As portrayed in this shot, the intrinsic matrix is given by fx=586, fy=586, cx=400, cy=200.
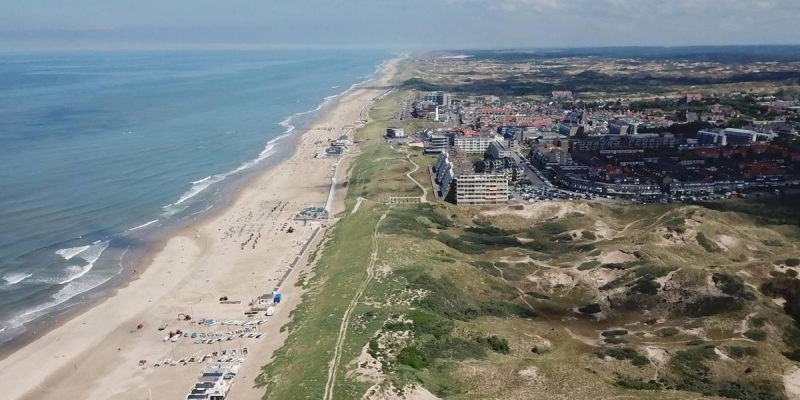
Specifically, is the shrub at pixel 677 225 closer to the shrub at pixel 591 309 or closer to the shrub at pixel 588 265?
the shrub at pixel 588 265

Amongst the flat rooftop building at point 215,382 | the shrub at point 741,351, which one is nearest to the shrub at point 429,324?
the flat rooftop building at point 215,382

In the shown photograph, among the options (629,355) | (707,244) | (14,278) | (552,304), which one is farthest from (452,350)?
(14,278)

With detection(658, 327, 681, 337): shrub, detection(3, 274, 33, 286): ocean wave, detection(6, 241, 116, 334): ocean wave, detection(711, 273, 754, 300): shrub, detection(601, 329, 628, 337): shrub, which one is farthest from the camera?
detection(3, 274, 33, 286): ocean wave

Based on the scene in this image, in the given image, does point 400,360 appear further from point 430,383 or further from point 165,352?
point 165,352

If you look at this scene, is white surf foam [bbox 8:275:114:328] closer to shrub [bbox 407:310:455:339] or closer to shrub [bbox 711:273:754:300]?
shrub [bbox 407:310:455:339]

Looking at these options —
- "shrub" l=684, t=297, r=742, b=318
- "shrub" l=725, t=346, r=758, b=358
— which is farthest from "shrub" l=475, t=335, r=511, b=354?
"shrub" l=684, t=297, r=742, b=318

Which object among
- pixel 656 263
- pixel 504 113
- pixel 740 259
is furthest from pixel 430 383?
pixel 504 113

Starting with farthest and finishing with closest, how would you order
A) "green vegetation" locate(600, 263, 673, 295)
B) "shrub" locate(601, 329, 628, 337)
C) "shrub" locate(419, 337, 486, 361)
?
"green vegetation" locate(600, 263, 673, 295) < "shrub" locate(601, 329, 628, 337) < "shrub" locate(419, 337, 486, 361)
